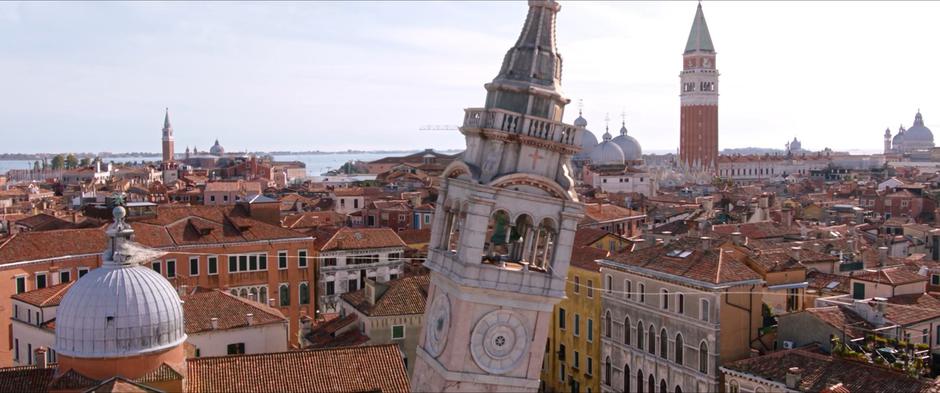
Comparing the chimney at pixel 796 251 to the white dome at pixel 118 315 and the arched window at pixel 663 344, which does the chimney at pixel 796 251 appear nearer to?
the arched window at pixel 663 344

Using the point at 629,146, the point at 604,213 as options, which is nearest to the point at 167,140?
the point at 629,146

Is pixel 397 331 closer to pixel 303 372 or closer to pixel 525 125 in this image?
pixel 303 372

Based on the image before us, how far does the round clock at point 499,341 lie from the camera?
12000 mm

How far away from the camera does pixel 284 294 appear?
3506 cm

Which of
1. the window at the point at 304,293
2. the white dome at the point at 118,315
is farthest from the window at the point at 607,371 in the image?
the white dome at the point at 118,315

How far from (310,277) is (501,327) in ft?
80.4

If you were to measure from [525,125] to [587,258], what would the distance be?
20.6 meters

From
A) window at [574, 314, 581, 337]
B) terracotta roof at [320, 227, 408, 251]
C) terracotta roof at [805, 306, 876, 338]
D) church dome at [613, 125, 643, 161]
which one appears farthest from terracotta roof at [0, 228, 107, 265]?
church dome at [613, 125, 643, 161]

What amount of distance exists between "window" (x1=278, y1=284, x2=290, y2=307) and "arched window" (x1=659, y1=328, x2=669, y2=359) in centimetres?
1411

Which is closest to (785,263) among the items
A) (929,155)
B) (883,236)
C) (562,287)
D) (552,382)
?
(552,382)

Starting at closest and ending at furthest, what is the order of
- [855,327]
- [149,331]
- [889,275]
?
1. [149,331]
2. [855,327]
3. [889,275]

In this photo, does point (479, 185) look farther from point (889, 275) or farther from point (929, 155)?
point (929, 155)

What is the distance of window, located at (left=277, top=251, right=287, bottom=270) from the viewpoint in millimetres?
34844

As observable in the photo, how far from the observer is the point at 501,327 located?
39.8 ft
